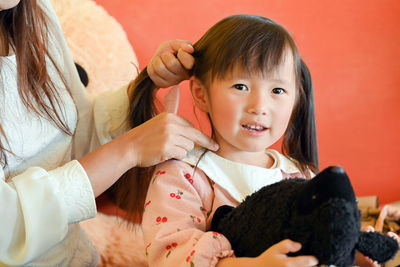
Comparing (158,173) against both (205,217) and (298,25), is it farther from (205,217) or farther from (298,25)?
(298,25)

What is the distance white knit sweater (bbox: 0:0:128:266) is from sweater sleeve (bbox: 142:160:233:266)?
0.34ft

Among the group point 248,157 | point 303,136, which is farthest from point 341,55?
point 248,157

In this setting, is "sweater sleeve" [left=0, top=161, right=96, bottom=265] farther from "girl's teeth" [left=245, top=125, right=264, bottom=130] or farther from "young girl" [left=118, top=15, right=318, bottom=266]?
"girl's teeth" [left=245, top=125, right=264, bottom=130]

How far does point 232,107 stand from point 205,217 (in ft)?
0.60

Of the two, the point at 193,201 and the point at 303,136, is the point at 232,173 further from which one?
the point at 303,136

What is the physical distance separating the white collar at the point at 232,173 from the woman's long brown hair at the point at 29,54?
288mm

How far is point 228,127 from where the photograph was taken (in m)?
0.77

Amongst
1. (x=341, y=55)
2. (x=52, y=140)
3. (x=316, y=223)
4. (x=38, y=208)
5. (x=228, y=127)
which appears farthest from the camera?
(x=341, y=55)

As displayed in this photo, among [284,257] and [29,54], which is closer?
[284,257]

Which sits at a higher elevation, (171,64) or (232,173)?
(171,64)

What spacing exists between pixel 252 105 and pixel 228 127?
0.06 metres

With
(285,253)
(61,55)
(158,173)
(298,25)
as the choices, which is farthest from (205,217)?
(298,25)

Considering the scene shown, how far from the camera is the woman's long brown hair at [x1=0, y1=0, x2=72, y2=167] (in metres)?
0.84

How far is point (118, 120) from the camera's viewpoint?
3.23 feet
